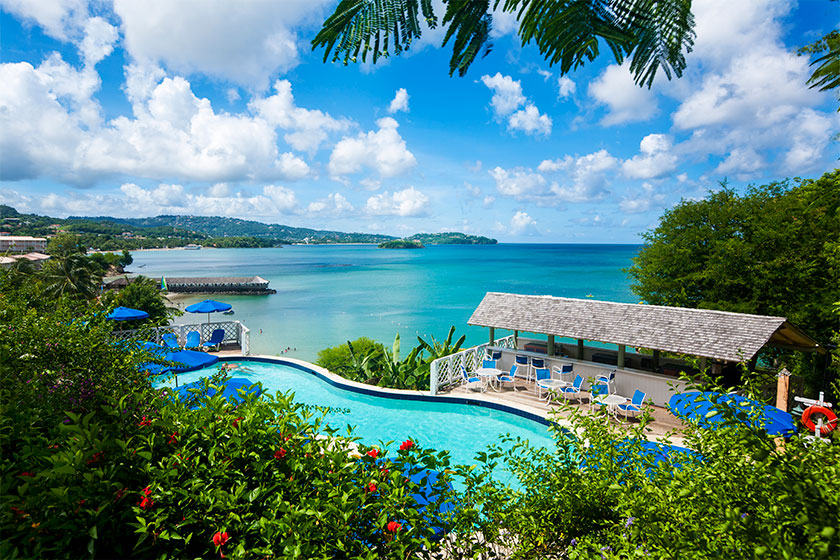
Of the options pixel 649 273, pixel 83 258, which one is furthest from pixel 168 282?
pixel 649 273

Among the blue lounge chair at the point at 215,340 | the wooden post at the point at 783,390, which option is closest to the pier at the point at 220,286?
the blue lounge chair at the point at 215,340

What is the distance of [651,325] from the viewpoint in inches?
443

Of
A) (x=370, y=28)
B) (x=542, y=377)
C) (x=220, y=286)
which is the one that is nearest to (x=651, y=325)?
(x=542, y=377)

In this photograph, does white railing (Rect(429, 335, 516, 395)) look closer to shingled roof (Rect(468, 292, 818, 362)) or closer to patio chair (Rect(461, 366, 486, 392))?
patio chair (Rect(461, 366, 486, 392))

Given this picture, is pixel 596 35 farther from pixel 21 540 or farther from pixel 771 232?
pixel 771 232

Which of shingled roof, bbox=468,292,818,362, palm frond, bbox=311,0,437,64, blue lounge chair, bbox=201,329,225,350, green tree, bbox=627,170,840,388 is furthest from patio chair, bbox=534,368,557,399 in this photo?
blue lounge chair, bbox=201,329,225,350

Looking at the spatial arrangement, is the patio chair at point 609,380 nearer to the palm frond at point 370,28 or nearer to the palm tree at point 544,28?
the palm tree at point 544,28

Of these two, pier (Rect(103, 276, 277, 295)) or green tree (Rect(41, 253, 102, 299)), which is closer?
green tree (Rect(41, 253, 102, 299))

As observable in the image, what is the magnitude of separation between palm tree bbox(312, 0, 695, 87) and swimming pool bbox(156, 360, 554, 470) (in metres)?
8.07

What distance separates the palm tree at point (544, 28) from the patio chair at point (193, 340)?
58.2ft

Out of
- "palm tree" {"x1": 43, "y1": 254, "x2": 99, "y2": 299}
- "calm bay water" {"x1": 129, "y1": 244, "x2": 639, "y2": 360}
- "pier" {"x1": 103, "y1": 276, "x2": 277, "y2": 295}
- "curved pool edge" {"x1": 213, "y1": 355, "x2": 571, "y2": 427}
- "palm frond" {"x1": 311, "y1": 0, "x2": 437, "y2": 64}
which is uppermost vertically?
"palm frond" {"x1": 311, "y1": 0, "x2": 437, "y2": 64}

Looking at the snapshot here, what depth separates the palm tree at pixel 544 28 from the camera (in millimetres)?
1782

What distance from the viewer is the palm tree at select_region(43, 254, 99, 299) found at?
95.7 feet

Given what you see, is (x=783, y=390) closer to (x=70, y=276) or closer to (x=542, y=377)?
(x=542, y=377)
